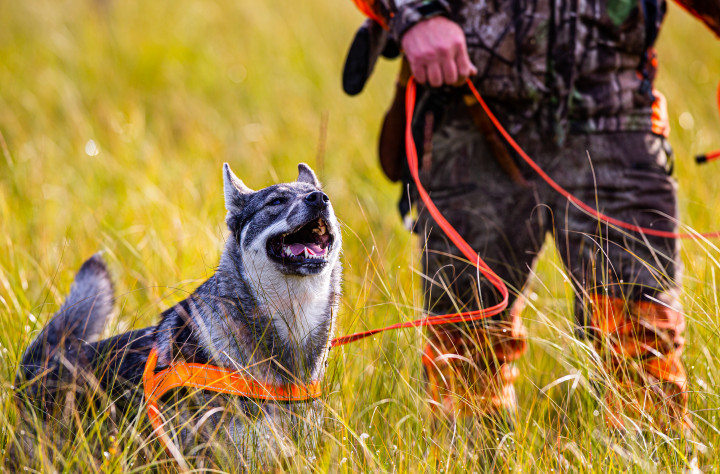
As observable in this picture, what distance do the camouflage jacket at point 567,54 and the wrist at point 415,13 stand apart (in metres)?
0.03

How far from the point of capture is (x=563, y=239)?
2889 millimetres

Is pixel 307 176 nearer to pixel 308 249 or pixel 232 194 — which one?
pixel 232 194

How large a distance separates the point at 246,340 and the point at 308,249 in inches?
15.8

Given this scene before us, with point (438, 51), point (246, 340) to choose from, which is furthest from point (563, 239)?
point (246, 340)

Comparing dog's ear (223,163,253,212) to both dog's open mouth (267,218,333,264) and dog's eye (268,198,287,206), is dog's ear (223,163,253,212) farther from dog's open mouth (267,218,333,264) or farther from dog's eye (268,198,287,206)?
dog's open mouth (267,218,333,264)

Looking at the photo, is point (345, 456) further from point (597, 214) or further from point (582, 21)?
point (582, 21)

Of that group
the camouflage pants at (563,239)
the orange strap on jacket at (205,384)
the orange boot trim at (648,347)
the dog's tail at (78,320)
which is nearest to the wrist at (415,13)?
the camouflage pants at (563,239)

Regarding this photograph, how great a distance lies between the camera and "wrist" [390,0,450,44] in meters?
2.60

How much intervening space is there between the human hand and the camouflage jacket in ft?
0.37

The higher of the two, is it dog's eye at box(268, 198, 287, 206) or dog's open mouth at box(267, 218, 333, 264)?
dog's eye at box(268, 198, 287, 206)

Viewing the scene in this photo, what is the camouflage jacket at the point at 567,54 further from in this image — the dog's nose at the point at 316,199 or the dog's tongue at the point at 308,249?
the dog's tongue at the point at 308,249

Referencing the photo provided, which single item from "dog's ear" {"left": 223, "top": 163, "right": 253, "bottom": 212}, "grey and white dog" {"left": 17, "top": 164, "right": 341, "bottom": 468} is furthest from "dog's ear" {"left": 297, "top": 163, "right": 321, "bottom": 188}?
"dog's ear" {"left": 223, "top": 163, "right": 253, "bottom": 212}

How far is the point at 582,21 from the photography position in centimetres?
272

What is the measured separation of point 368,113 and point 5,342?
15.5ft
